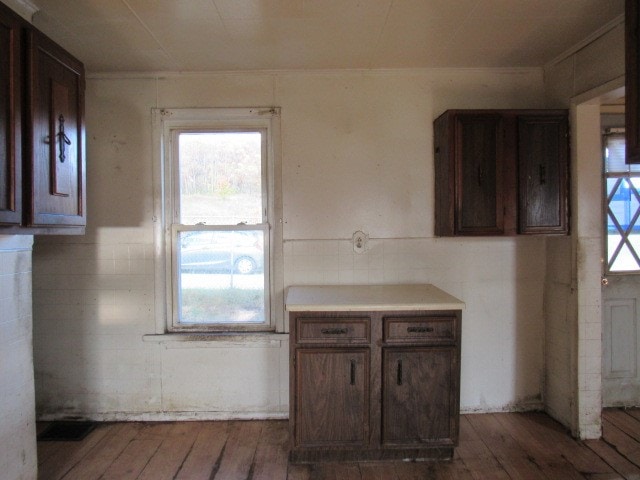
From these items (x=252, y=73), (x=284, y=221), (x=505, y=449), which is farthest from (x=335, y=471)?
(x=252, y=73)

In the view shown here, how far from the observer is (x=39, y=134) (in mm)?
1620

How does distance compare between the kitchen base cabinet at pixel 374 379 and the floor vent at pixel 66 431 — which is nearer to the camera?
the kitchen base cabinet at pixel 374 379

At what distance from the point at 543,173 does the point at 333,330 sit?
168 cm

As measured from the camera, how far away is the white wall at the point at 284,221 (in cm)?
273

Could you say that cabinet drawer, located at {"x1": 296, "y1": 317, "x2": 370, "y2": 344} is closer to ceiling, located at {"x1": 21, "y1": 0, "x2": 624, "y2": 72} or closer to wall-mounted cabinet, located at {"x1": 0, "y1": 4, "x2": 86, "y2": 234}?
wall-mounted cabinet, located at {"x1": 0, "y1": 4, "x2": 86, "y2": 234}

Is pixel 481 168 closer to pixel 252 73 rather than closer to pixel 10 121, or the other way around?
pixel 252 73

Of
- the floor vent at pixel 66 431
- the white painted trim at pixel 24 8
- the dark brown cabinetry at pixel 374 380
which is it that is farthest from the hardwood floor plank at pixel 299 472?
the white painted trim at pixel 24 8

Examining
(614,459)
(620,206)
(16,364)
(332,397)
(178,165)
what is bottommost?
(614,459)

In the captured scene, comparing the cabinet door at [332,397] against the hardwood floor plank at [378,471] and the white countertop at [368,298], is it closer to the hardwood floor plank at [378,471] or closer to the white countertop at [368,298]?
the hardwood floor plank at [378,471]

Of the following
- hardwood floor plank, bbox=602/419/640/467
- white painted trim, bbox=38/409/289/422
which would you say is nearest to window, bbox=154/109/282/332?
white painted trim, bbox=38/409/289/422

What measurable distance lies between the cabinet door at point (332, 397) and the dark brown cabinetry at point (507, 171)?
107cm

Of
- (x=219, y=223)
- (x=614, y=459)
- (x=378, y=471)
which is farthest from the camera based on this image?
(x=219, y=223)

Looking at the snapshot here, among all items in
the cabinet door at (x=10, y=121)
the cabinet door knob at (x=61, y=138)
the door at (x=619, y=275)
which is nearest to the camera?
the cabinet door at (x=10, y=121)

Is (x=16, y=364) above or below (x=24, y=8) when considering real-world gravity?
below
